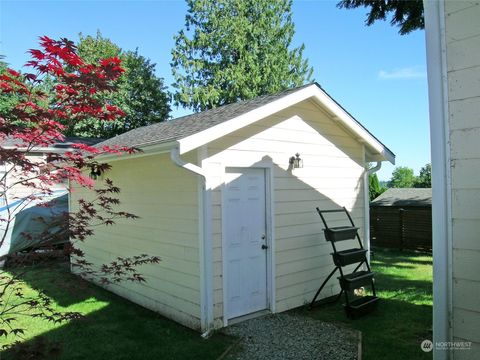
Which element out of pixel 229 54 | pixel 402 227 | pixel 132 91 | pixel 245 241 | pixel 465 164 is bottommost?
pixel 402 227

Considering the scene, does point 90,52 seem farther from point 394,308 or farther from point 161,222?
point 394,308

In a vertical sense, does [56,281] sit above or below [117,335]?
above

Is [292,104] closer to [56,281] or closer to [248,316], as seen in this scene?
[248,316]

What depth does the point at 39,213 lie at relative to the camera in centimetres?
1094

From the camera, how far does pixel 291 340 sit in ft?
16.6

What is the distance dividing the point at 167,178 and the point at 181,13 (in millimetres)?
23686

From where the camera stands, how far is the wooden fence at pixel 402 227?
12617 mm

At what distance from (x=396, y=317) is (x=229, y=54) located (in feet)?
78.4

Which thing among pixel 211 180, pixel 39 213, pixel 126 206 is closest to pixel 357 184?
pixel 211 180

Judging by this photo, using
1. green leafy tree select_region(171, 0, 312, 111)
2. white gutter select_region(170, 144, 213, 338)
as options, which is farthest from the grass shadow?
green leafy tree select_region(171, 0, 312, 111)

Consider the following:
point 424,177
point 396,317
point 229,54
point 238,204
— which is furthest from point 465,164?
point 424,177

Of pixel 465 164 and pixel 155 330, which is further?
pixel 155 330
